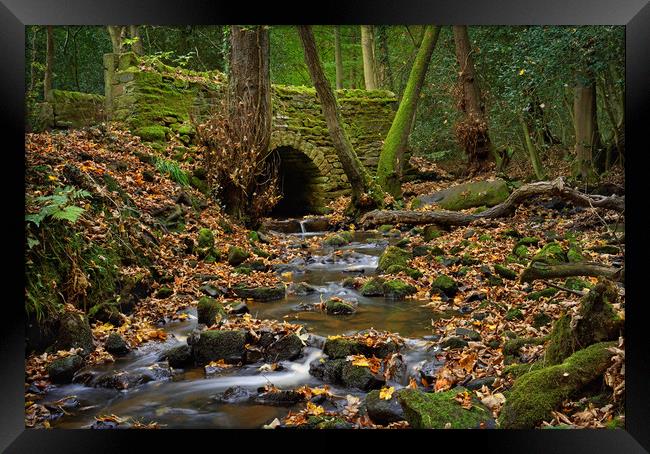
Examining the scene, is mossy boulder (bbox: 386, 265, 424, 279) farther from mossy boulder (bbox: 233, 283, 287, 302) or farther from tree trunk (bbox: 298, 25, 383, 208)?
tree trunk (bbox: 298, 25, 383, 208)

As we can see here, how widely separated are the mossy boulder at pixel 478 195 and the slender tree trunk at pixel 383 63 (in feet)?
27.4

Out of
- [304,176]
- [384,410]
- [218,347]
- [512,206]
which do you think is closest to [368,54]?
[304,176]

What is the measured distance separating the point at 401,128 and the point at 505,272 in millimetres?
7020

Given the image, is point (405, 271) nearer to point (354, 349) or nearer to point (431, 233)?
point (431, 233)

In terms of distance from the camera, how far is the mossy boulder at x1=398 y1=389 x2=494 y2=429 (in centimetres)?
264

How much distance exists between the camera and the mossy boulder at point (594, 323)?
9.36 ft

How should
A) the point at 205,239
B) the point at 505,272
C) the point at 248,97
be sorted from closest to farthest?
the point at 505,272 < the point at 205,239 < the point at 248,97

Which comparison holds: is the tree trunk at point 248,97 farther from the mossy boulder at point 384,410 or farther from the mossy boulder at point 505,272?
the mossy boulder at point 384,410

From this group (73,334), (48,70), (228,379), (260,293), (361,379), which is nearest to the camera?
(361,379)

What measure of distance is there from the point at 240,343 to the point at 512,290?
266 cm

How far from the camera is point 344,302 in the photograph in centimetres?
550

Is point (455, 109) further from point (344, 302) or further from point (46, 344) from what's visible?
point (46, 344)

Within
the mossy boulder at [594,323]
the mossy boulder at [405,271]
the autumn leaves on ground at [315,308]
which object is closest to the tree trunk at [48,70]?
the autumn leaves on ground at [315,308]

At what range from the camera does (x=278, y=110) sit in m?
12.1
